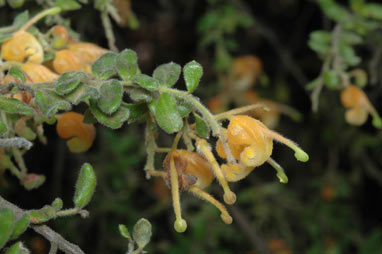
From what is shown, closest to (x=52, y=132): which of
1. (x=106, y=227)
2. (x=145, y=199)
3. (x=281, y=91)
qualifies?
(x=106, y=227)

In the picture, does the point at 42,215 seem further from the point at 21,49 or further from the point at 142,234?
the point at 21,49

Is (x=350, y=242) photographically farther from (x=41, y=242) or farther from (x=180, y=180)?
(x=180, y=180)

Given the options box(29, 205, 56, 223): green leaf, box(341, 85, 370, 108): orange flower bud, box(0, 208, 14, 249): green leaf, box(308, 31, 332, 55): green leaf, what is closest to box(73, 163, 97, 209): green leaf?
box(29, 205, 56, 223): green leaf

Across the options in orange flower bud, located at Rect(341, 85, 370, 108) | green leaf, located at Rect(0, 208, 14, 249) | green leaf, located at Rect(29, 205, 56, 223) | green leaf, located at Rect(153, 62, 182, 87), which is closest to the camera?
green leaf, located at Rect(0, 208, 14, 249)

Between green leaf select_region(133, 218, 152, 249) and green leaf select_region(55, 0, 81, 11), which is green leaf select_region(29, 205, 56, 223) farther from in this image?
green leaf select_region(55, 0, 81, 11)

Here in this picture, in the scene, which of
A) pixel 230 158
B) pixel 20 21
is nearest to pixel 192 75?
pixel 230 158
